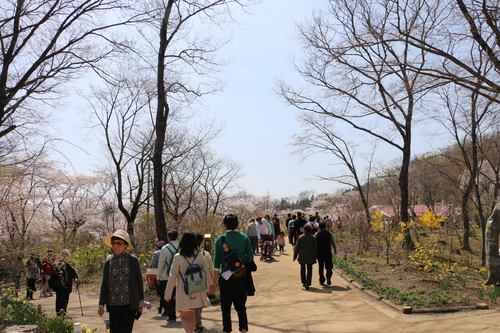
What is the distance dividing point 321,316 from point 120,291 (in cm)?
360

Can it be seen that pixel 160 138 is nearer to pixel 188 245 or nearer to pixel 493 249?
pixel 188 245

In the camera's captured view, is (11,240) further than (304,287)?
No

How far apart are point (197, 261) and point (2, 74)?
6.58 metres

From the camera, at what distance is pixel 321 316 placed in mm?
6570

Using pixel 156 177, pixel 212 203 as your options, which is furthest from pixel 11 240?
pixel 212 203

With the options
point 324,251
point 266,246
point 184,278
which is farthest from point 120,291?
point 266,246

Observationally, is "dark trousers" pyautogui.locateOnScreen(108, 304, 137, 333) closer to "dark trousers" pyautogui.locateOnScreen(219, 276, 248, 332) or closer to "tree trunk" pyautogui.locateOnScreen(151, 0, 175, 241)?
"dark trousers" pyautogui.locateOnScreen(219, 276, 248, 332)

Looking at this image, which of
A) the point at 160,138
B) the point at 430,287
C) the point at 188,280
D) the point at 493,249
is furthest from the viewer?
the point at 160,138

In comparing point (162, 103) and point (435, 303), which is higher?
point (162, 103)

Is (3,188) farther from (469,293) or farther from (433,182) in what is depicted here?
(433,182)

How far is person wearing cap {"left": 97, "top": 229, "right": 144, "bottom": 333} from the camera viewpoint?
443 cm

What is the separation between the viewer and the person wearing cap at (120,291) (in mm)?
4426

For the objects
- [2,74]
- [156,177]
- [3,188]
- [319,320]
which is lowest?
[319,320]

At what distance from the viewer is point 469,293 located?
756 centimetres
